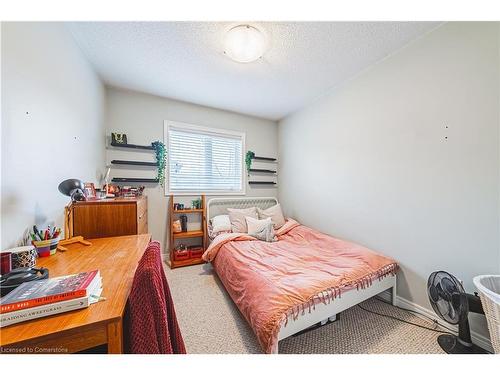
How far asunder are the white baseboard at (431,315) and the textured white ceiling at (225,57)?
242cm

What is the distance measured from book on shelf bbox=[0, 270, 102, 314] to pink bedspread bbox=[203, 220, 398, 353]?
0.94m

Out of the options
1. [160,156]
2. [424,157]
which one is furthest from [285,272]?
[160,156]

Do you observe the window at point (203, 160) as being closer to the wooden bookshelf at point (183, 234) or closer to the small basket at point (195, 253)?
the wooden bookshelf at point (183, 234)

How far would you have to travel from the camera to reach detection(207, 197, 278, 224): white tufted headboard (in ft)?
9.98

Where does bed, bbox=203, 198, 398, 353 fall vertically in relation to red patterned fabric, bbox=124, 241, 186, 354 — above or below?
below

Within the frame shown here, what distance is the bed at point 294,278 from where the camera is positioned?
1174 millimetres

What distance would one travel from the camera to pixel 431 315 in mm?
1551

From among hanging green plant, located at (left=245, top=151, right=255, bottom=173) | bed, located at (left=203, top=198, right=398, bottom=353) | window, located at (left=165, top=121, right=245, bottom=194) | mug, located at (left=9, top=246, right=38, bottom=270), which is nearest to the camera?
mug, located at (left=9, top=246, right=38, bottom=270)

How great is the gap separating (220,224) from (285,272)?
4.49 ft

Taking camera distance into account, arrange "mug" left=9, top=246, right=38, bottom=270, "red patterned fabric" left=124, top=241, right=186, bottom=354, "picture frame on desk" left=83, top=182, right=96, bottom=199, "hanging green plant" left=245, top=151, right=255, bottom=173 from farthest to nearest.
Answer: "hanging green plant" left=245, top=151, right=255, bottom=173 → "picture frame on desk" left=83, top=182, right=96, bottom=199 → "mug" left=9, top=246, right=38, bottom=270 → "red patterned fabric" left=124, top=241, right=186, bottom=354

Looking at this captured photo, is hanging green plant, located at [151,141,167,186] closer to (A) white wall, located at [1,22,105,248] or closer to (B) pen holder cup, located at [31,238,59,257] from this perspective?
(A) white wall, located at [1,22,105,248]

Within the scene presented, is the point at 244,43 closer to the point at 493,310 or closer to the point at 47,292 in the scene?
the point at 47,292

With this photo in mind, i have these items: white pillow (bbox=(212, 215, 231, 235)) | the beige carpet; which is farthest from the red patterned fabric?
white pillow (bbox=(212, 215, 231, 235))

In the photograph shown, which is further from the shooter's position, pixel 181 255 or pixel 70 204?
pixel 181 255
